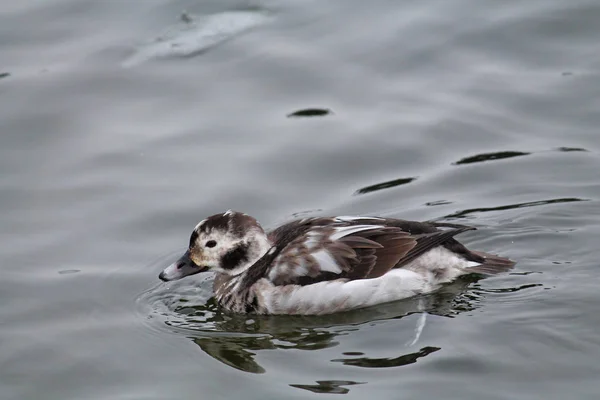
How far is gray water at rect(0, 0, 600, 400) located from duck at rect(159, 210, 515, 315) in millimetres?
157

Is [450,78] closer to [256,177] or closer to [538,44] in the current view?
[538,44]

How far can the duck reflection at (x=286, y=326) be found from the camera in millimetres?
9320

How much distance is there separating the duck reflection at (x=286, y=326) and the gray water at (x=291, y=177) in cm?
3

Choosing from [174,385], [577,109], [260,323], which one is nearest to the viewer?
[174,385]

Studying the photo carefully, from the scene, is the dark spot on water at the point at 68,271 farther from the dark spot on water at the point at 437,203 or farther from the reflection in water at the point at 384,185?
the dark spot on water at the point at 437,203

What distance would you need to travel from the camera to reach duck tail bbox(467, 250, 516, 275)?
1006 centimetres

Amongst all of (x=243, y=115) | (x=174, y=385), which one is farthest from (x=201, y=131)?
(x=174, y=385)

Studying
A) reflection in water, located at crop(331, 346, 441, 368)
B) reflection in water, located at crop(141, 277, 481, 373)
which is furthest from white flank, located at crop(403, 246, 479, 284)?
reflection in water, located at crop(331, 346, 441, 368)

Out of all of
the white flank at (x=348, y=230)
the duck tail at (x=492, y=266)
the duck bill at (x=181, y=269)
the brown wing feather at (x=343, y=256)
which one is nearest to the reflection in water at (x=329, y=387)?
the brown wing feather at (x=343, y=256)

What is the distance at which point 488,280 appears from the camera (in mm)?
10148

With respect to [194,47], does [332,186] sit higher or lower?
lower

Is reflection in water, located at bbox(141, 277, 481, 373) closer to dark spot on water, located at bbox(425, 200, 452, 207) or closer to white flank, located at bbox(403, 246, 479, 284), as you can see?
white flank, located at bbox(403, 246, 479, 284)

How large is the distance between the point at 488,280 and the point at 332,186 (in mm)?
2746

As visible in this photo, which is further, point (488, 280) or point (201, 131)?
point (201, 131)
